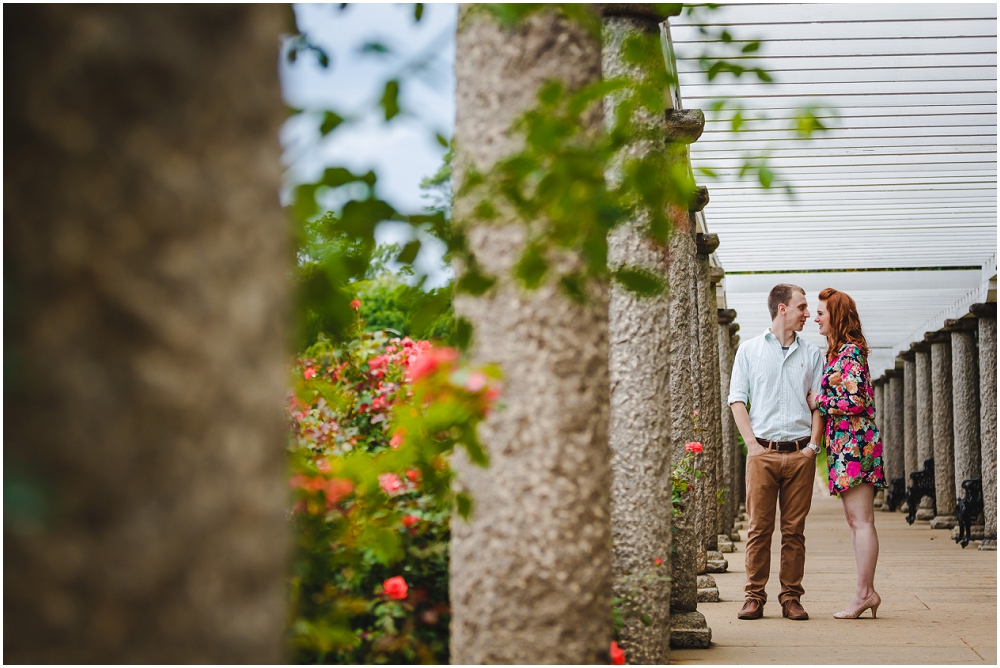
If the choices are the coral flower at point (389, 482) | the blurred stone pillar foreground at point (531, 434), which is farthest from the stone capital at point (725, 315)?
the blurred stone pillar foreground at point (531, 434)

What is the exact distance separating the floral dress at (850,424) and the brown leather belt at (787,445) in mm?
167

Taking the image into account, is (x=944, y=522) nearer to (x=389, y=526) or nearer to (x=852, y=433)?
(x=852, y=433)

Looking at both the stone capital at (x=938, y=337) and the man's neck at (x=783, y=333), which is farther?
the stone capital at (x=938, y=337)

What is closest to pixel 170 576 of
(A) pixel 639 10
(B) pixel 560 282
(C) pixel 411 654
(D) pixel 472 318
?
(B) pixel 560 282

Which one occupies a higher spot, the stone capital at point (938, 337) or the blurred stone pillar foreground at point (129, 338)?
the stone capital at point (938, 337)

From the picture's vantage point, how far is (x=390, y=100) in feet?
6.20

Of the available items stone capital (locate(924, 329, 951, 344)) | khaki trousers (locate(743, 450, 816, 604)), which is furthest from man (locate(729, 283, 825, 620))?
stone capital (locate(924, 329, 951, 344))

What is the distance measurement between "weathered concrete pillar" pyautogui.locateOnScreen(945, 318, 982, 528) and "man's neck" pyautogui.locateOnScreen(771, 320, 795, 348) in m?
9.03

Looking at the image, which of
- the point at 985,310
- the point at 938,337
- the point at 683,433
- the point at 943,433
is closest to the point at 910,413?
the point at 938,337

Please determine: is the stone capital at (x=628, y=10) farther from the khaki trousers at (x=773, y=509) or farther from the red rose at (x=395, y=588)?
the khaki trousers at (x=773, y=509)

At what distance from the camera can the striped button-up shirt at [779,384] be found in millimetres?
6898

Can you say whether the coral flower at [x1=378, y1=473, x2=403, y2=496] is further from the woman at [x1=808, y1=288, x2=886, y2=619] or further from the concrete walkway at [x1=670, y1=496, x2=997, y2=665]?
the woman at [x1=808, y1=288, x2=886, y2=619]

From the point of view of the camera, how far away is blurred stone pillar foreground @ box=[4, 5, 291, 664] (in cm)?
85

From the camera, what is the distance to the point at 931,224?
1402 cm
